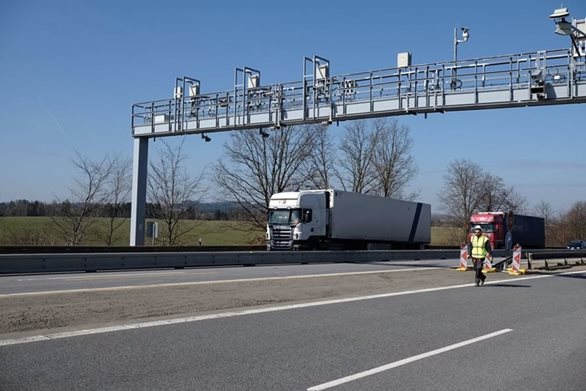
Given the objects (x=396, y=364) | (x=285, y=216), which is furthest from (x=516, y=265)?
(x=396, y=364)

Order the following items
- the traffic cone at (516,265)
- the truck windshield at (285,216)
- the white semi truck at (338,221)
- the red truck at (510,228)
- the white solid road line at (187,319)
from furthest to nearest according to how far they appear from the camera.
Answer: the red truck at (510,228) → the white semi truck at (338,221) → the truck windshield at (285,216) → the traffic cone at (516,265) → the white solid road line at (187,319)

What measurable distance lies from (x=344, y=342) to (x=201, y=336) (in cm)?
209

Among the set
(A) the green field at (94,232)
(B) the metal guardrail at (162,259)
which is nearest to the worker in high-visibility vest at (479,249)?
(B) the metal guardrail at (162,259)

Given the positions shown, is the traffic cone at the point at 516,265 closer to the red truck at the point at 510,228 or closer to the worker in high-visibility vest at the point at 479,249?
the worker in high-visibility vest at the point at 479,249

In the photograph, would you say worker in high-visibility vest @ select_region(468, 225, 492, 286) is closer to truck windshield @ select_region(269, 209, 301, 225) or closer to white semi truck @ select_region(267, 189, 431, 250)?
white semi truck @ select_region(267, 189, 431, 250)

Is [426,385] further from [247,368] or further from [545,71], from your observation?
[545,71]

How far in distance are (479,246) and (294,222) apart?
1585cm

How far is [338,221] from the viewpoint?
35406mm

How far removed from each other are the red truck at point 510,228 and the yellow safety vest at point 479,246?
Answer: 82.1 ft

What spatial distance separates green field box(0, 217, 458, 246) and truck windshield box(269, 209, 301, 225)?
14.9 metres

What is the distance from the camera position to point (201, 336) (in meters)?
8.75

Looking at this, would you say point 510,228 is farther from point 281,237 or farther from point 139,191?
point 139,191

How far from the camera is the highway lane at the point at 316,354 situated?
21.3ft

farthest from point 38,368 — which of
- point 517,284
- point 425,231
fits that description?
point 425,231
